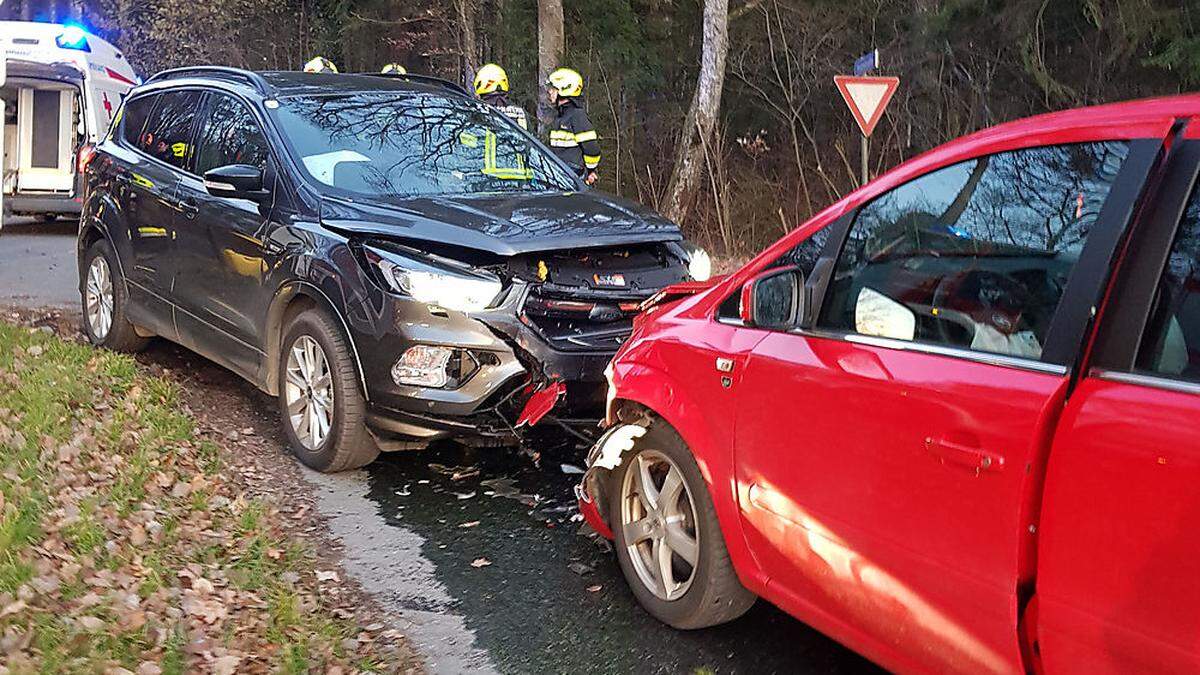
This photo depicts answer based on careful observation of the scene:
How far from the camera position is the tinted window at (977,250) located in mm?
2633

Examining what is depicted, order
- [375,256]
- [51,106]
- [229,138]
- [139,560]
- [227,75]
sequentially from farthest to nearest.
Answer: [51,106] → [227,75] → [229,138] → [375,256] → [139,560]

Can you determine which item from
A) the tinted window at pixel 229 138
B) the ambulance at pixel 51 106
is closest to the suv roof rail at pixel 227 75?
the tinted window at pixel 229 138

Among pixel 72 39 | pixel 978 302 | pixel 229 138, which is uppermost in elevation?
pixel 72 39

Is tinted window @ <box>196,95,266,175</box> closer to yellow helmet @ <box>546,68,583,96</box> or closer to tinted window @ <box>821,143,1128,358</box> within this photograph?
tinted window @ <box>821,143,1128,358</box>

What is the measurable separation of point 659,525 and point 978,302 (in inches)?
59.5

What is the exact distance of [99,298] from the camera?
25.9ft

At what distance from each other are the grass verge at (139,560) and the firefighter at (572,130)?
6242mm

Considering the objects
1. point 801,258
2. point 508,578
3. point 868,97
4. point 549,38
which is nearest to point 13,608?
point 508,578

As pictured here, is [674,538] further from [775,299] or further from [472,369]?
[472,369]

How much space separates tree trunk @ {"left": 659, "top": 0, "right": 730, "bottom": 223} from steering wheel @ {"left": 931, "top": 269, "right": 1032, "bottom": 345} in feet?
42.0

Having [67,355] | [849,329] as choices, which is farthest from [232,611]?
[67,355]

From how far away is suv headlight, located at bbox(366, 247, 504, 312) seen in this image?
16.7 ft

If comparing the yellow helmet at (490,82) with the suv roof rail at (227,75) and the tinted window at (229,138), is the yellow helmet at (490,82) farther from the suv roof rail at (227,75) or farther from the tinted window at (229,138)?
the tinted window at (229,138)

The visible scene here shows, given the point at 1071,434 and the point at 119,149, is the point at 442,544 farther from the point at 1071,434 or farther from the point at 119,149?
the point at 119,149
